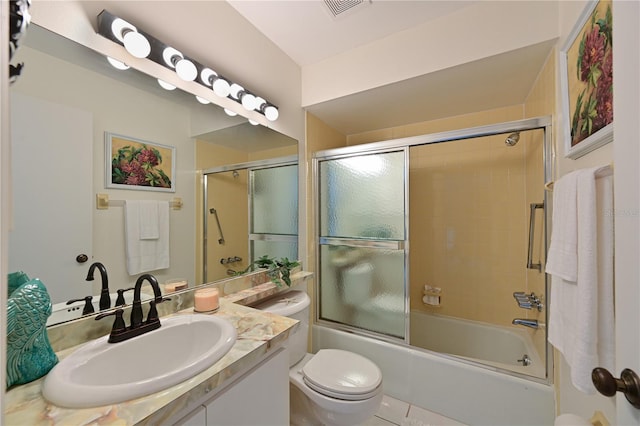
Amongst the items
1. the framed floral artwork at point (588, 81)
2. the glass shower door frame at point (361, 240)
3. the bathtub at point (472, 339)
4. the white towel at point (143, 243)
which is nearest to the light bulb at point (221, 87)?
the white towel at point (143, 243)

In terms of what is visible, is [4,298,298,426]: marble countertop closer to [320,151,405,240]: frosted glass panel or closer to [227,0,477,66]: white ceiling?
[320,151,405,240]: frosted glass panel

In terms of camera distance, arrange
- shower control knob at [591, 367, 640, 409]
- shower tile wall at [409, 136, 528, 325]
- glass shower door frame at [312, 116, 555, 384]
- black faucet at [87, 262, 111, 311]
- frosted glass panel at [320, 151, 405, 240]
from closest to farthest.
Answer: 1. shower control knob at [591, 367, 640, 409]
2. black faucet at [87, 262, 111, 311]
3. glass shower door frame at [312, 116, 555, 384]
4. frosted glass panel at [320, 151, 405, 240]
5. shower tile wall at [409, 136, 528, 325]

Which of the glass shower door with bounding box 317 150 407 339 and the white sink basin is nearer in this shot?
the white sink basin

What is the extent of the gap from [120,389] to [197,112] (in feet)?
3.88

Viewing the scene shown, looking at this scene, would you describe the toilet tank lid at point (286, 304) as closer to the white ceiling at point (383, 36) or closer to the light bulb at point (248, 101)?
the light bulb at point (248, 101)

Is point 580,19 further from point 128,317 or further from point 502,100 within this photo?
point 128,317

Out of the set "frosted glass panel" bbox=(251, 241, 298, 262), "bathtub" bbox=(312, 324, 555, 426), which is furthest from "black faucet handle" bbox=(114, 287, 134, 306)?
"bathtub" bbox=(312, 324, 555, 426)

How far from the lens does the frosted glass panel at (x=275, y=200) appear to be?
1.70 metres

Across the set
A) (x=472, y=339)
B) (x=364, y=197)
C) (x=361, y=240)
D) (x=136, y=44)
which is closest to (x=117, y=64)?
(x=136, y=44)

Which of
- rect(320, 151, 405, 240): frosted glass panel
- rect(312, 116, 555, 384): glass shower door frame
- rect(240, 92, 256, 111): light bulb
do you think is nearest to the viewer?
rect(312, 116, 555, 384): glass shower door frame

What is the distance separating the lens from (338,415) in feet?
4.00

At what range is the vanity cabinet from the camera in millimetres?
680

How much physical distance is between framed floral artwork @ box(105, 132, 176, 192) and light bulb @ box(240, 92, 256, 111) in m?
0.53

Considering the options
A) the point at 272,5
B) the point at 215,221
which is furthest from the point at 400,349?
the point at 272,5
